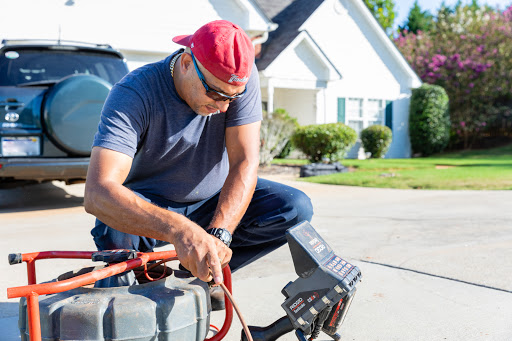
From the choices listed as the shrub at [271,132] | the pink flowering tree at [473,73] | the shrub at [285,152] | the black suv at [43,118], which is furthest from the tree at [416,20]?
the black suv at [43,118]

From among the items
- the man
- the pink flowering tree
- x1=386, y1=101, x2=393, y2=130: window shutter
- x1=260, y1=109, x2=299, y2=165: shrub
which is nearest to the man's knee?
the man

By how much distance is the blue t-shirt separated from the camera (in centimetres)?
245

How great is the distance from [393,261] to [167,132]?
7.28 ft

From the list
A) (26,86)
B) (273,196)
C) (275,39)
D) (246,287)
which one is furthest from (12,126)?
(275,39)

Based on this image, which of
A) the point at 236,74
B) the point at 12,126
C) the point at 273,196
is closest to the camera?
the point at 236,74

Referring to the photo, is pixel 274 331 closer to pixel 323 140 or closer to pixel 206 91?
pixel 206 91

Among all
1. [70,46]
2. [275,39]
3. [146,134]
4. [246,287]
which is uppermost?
[275,39]

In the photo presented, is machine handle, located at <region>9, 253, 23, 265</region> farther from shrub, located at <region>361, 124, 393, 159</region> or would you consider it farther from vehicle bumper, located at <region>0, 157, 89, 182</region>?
shrub, located at <region>361, 124, 393, 159</region>

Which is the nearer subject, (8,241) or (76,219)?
(8,241)

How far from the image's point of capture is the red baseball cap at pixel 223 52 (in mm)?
2184

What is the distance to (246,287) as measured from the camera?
3465 mm

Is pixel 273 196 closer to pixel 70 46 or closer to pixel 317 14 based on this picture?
pixel 70 46

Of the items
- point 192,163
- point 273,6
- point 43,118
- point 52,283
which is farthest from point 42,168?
point 273,6

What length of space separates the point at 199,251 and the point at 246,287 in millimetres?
1690
